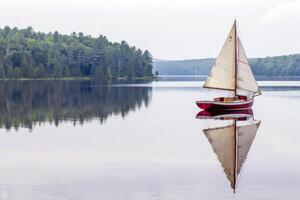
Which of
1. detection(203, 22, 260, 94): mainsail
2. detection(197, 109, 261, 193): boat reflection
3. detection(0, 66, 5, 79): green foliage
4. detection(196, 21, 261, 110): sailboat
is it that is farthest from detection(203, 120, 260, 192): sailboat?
detection(0, 66, 5, 79): green foliage

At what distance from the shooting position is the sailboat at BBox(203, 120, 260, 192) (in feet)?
98.0

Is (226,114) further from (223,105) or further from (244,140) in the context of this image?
(244,140)

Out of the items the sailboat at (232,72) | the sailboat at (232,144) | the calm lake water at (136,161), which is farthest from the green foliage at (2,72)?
the sailboat at (232,144)

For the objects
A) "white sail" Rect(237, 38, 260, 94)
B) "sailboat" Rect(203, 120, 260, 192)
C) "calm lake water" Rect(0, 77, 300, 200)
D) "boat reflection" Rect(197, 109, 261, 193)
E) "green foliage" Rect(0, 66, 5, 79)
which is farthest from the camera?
"green foliage" Rect(0, 66, 5, 79)

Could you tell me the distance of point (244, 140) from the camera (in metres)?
41.2

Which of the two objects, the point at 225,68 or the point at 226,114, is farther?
the point at 225,68

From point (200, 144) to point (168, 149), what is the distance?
357cm

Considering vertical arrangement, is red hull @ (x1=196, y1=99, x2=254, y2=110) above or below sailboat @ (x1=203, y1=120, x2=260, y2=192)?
above

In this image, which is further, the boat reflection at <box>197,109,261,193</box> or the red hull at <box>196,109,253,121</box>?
the red hull at <box>196,109,253,121</box>

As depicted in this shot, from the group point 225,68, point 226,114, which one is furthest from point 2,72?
point 226,114

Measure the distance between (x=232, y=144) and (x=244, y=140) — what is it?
2726 mm

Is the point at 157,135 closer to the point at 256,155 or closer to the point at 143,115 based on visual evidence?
the point at 256,155

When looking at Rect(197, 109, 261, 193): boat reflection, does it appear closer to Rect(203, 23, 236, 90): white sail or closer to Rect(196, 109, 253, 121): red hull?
Rect(196, 109, 253, 121): red hull

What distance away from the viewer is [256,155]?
34375mm
